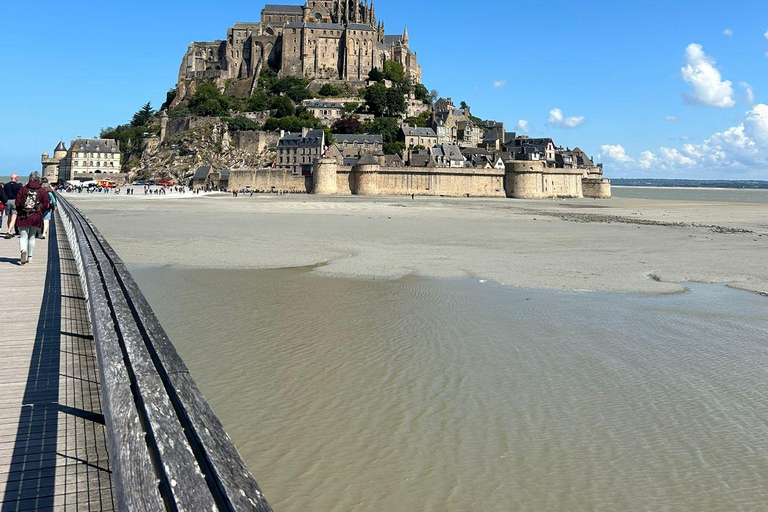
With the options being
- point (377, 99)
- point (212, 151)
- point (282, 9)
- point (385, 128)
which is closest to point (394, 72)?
point (377, 99)

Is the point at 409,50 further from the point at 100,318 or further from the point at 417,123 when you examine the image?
the point at 100,318

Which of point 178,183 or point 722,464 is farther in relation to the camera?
point 178,183

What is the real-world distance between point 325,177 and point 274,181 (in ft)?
18.9

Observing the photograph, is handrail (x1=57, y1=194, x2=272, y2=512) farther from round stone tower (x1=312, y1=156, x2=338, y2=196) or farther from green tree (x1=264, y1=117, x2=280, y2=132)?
green tree (x1=264, y1=117, x2=280, y2=132)

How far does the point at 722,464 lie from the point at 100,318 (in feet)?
15.5

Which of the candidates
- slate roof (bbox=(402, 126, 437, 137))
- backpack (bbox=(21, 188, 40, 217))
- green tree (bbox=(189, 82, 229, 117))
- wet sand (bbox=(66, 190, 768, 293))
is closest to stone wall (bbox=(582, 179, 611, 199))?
slate roof (bbox=(402, 126, 437, 137))

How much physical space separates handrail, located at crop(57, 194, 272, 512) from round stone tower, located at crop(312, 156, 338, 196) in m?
52.7

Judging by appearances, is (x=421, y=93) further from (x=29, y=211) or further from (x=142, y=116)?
(x=29, y=211)

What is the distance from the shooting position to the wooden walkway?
2.93 meters

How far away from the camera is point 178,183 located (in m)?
65.6

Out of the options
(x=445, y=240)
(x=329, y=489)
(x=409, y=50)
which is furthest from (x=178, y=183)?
(x=329, y=489)

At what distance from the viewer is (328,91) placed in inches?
2862

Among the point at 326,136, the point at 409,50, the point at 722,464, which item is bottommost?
the point at 722,464

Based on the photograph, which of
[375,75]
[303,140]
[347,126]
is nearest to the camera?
[303,140]
